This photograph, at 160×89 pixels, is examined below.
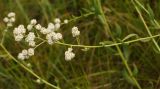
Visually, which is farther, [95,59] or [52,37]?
[95,59]

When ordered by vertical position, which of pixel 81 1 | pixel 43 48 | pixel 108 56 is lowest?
pixel 108 56

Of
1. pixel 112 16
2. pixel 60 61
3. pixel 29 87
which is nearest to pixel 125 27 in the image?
pixel 112 16

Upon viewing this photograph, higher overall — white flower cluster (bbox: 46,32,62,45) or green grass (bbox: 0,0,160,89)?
green grass (bbox: 0,0,160,89)

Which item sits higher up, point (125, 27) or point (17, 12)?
point (17, 12)

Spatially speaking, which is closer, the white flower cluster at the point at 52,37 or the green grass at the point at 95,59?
the white flower cluster at the point at 52,37

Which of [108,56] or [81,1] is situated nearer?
[108,56]

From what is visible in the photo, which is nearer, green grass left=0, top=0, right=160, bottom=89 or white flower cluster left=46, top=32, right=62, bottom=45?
white flower cluster left=46, top=32, right=62, bottom=45

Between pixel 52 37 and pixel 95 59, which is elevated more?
pixel 95 59

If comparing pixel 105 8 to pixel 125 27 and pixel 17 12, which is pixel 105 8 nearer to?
pixel 125 27

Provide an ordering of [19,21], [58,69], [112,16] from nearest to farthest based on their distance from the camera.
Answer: [58,69], [112,16], [19,21]

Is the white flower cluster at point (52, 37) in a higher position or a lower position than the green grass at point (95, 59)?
lower

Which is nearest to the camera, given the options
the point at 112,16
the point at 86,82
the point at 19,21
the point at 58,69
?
the point at 86,82
